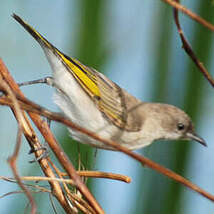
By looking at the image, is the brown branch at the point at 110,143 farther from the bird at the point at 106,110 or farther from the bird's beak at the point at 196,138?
the bird's beak at the point at 196,138

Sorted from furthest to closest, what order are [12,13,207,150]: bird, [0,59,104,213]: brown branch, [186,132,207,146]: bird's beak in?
[186,132,207,146]: bird's beak
[12,13,207,150]: bird
[0,59,104,213]: brown branch

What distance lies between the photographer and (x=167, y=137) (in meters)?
3.08

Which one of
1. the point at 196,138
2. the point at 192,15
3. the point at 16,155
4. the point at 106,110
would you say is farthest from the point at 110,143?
the point at 196,138

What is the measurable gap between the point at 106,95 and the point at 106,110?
0.13 meters

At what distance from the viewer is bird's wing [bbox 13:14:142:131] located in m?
2.67

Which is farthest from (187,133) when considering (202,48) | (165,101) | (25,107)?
(25,107)

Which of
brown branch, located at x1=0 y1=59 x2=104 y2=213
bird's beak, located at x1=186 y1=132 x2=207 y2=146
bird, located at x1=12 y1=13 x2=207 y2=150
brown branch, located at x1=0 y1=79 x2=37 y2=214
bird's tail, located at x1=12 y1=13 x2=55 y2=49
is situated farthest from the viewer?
bird's beak, located at x1=186 y1=132 x2=207 y2=146

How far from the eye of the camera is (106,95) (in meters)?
2.84

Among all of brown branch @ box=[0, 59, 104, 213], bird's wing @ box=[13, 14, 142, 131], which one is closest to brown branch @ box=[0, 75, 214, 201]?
brown branch @ box=[0, 59, 104, 213]

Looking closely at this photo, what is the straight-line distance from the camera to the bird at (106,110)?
2611 mm

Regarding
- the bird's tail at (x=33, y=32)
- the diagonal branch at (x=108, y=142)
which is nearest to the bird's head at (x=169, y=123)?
the bird's tail at (x=33, y=32)

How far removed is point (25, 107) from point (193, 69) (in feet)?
6.80

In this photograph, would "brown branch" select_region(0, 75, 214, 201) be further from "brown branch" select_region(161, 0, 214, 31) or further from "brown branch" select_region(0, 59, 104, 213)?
"brown branch" select_region(161, 0, 214, 31)

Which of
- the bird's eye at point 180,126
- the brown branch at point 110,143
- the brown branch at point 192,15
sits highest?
the brown branch at point 192,15
